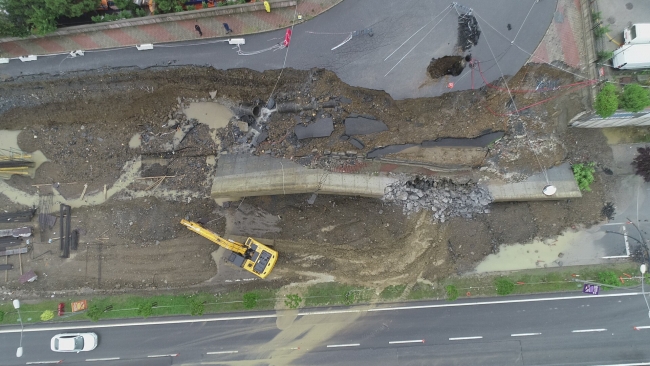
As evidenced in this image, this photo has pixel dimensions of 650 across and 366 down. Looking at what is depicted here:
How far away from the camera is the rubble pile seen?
66.8 feet

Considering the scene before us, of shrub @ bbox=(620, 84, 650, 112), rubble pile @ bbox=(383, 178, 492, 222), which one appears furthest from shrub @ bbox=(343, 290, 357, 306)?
shrub @ bbox=(620, 84, 650, 112)

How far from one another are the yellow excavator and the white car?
9.38m

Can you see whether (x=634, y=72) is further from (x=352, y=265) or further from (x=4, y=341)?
(x=4, y=341)

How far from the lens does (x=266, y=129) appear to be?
70.9 ft

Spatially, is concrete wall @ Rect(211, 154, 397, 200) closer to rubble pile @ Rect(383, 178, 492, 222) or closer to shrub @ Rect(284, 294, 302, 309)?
rubble pile @ Rect(383, 178, 492, 222)

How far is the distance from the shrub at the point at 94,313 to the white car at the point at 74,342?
1.08 meters

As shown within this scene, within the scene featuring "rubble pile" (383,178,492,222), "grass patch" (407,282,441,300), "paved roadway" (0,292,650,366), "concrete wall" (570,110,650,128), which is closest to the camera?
"concrete wall" (570,110,650,128)

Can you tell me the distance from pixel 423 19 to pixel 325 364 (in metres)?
20.7

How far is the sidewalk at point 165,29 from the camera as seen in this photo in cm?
2102

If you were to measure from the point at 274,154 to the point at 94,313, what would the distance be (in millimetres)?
14163

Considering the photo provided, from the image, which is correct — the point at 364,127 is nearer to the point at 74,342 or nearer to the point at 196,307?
the point at 196,307

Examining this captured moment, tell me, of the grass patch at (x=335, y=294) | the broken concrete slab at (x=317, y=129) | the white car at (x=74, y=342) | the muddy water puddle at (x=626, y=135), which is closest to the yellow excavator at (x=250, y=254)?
the grass patch at (x=335, y=294)

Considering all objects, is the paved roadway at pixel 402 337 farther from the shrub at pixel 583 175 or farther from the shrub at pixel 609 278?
the shrub at pixel 583 175

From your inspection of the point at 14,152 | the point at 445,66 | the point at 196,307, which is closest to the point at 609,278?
the point at 445,66
